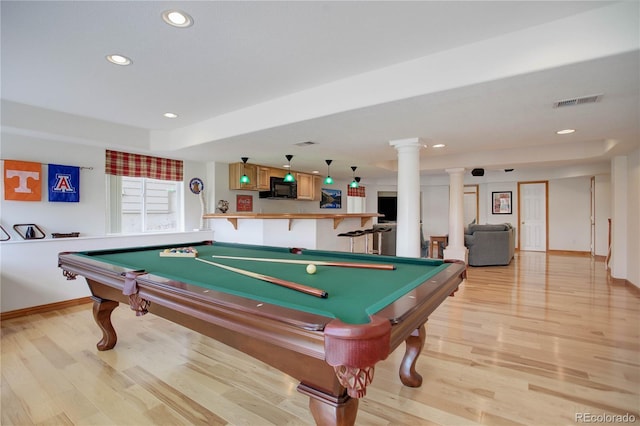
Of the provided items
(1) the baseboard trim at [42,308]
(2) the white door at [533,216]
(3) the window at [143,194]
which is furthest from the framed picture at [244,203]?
(2) the white door at [533,216]

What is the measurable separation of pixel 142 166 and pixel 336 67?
3716 millimetres

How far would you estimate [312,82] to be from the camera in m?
2.78

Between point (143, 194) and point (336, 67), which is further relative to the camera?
point (143, 194)

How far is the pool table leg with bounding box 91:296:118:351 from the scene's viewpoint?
2578 mm

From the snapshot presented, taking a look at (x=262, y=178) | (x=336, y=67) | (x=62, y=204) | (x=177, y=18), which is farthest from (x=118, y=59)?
(x=262, y=178)

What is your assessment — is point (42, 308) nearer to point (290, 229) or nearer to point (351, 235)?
point (290, 229)

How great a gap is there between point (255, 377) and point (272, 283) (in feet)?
3.32

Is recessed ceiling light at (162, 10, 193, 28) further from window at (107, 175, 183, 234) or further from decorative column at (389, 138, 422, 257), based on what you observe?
window at (107, 175, 183, 234)

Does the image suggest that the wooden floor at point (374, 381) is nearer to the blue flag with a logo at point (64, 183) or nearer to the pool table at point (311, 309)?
the pool table at point (311, 309)

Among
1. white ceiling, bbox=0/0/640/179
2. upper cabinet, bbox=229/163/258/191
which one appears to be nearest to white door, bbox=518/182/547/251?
white ceiling, bbox=0/0/640/179

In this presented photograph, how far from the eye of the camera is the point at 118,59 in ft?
7.73

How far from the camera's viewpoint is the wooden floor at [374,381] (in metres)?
1.81

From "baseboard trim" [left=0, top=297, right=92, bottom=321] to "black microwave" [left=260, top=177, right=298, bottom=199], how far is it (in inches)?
137

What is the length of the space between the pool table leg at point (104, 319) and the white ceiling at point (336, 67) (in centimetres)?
193
